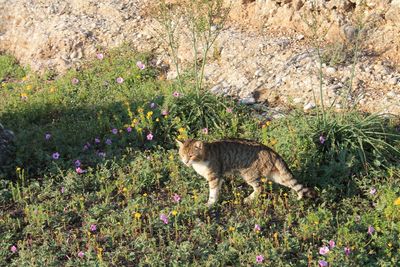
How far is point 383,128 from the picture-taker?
23.1ft

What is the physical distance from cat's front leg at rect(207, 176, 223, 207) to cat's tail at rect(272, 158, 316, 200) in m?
0.67

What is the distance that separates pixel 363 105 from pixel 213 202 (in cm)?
312

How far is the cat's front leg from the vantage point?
6289 mm

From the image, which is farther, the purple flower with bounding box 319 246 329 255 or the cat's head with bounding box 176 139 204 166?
the cat's head with bounding box 176 139 204 166

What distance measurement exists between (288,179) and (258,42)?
13.2 ft

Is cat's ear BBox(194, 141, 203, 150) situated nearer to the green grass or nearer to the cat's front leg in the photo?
the cat's front leg

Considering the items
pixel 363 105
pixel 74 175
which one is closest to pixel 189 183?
pixel 74 175

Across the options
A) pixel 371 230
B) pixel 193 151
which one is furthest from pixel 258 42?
pixel 371 230

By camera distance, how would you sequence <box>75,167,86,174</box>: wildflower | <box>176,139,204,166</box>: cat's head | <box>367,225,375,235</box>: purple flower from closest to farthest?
<box>367,225,375,235</box>: purple flower, <box>176,139,204,166</box>: cat's head, <box>75,167,86,174</box>: wildflower

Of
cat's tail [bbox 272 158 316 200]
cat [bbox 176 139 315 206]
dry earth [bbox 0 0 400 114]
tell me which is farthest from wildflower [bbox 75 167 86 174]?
dry earth [bbox 0 0 400 114]

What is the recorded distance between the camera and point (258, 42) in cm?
965

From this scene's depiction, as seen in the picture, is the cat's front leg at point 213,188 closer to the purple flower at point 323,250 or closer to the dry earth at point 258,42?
the purple flower at point 323,250

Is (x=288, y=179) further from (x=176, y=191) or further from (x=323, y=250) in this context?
(x=176, y=191)

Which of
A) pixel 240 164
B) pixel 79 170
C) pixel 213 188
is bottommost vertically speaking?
pixel 79 170
